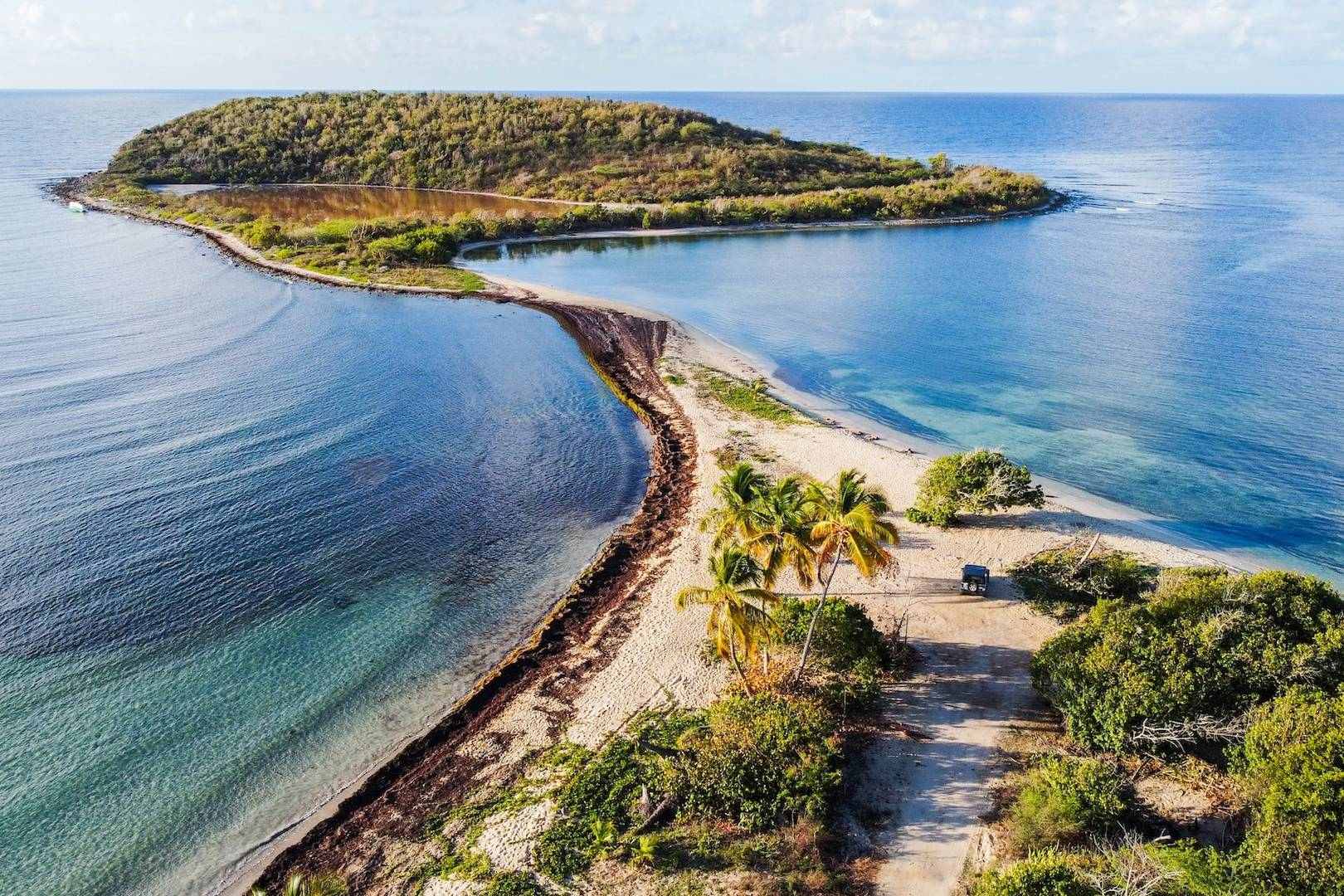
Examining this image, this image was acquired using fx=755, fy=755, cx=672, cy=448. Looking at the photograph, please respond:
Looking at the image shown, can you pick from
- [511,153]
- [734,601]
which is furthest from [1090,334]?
[511,153]

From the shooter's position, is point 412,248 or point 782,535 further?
point 412,248

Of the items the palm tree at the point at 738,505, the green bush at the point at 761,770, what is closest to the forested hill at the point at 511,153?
the palm tree at the point at 738,505

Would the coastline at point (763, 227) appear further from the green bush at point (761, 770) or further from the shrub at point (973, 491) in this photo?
the green bush at point (761, 770)

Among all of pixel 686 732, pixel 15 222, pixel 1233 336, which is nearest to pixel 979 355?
pixel 1233 336

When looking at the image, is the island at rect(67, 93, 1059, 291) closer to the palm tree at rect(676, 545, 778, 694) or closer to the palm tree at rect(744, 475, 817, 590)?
the palm tree at rect(744, 475, 817, 590)

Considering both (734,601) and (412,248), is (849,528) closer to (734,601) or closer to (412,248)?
(734,601)

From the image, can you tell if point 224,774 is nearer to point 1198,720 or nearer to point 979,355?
point 1198,720
